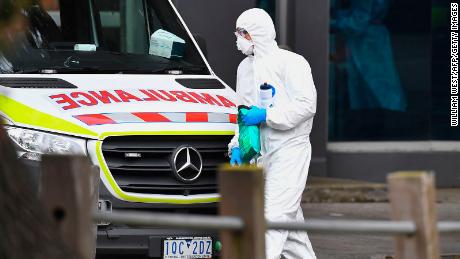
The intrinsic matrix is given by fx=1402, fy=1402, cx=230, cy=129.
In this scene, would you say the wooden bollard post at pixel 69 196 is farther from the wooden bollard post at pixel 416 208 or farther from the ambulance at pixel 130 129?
the ambulance at pixel 130 129

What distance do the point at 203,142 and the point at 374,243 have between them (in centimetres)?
330

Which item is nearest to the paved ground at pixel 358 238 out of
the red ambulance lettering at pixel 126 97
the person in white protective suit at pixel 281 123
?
the person in white protective suit at pixel 281 123

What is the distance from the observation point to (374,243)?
11.1 metres

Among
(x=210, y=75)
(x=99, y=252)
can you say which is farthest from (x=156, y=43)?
(x=99, y=252)

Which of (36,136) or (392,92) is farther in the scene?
(392,92)

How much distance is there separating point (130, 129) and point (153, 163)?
27 centimetres

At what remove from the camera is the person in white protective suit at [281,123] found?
8406mm

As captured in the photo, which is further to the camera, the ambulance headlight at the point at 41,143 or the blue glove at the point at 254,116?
the blue glove at the point at 254,116

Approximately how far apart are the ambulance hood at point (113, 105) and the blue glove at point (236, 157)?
18 centimetres

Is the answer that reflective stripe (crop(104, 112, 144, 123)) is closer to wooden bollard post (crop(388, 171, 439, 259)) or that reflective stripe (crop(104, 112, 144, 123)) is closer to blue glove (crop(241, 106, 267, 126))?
blue glove (crop(241, 106, 267, 126))

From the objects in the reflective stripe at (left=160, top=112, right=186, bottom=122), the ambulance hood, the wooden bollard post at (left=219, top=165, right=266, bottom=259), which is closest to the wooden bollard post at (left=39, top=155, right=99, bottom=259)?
the wooden bollard post at (left=219, top=165, right=266, bottom=259)

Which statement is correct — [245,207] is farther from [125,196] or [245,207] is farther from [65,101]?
[65,101]

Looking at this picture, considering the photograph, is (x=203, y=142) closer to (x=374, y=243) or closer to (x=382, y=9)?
(x=374, y=243)

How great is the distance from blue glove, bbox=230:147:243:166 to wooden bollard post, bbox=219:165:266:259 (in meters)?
4.02
